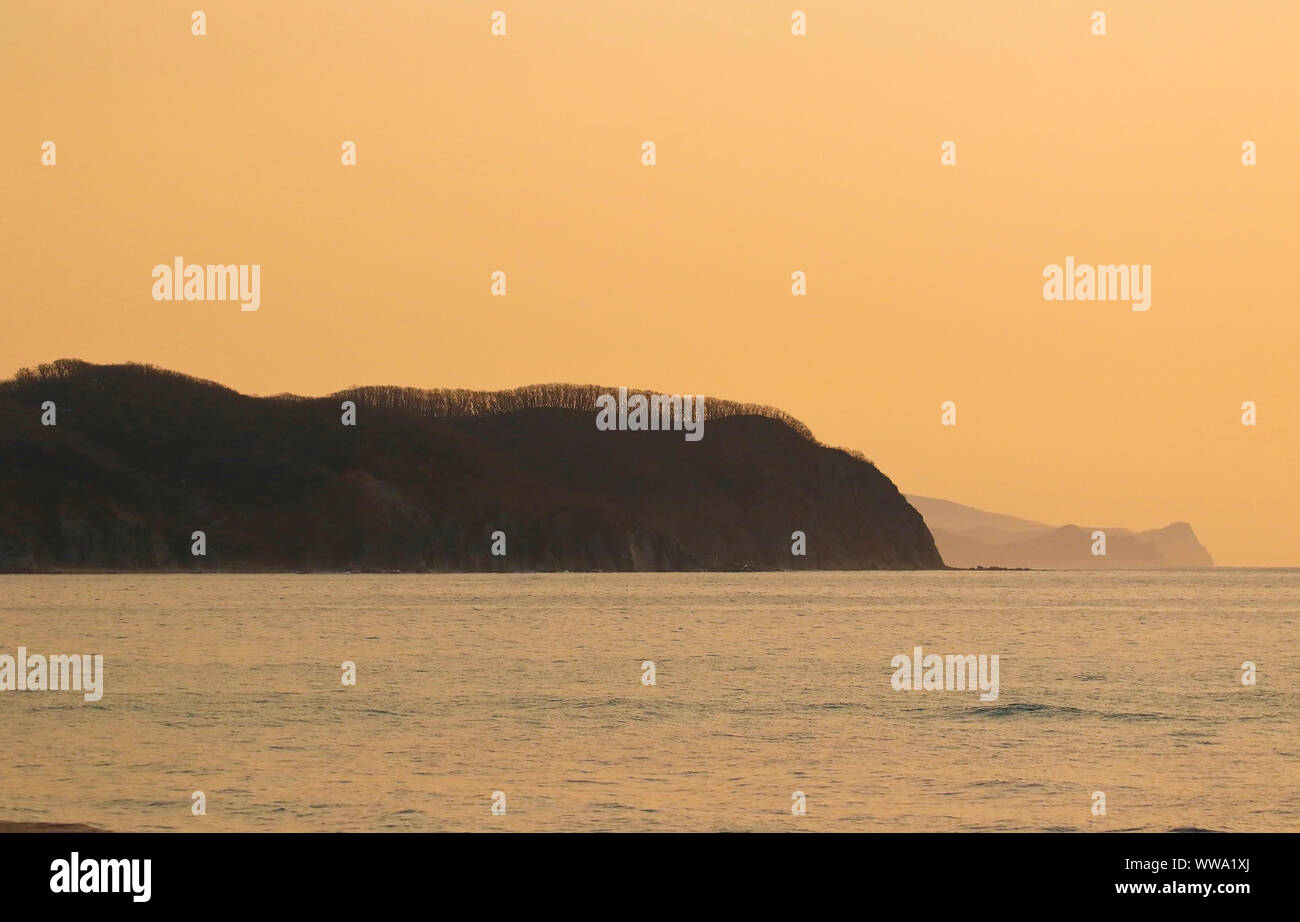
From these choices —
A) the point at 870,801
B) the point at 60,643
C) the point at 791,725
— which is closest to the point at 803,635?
the point at 60,643

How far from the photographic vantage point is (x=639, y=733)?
138 ft

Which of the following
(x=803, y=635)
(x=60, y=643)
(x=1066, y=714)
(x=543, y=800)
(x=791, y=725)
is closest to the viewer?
(x=543, y=800)

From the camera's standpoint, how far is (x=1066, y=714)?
50.2m

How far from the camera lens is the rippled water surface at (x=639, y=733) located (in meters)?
29.9

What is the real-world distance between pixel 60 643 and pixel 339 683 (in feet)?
99.9

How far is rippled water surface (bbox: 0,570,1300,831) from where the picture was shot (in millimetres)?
29938
